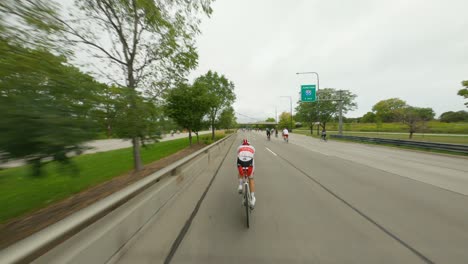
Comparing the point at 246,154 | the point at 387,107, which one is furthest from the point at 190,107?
the point at 387,107

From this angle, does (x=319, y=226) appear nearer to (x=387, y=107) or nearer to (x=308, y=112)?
(x=308, y=112)

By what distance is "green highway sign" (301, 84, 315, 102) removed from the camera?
75.3 feet

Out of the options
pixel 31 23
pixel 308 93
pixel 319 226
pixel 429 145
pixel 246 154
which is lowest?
pixel 319 226

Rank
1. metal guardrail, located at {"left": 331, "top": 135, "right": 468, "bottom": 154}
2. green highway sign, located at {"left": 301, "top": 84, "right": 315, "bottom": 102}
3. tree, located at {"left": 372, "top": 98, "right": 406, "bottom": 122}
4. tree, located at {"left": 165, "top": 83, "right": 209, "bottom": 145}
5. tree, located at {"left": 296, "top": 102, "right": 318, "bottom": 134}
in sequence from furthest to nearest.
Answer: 1. tree, located at {"left": 372, "top": 98, "right": 406, "bottom": 122}
2. tree, located at {"left": 296, "top": 102, "right": 318, "bottom": 134}
3. green highway sign, located at {"left": 301, "top": 84, "right": 315, "bottom": 102}
4. tree, located at {"left": 165, "top": 83, "right": 209, "bottom": 145}
5. metal guardrail, located at {"left": 331, "top": 135, "right": 468, "bottom": 154}

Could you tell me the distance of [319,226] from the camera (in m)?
3.39

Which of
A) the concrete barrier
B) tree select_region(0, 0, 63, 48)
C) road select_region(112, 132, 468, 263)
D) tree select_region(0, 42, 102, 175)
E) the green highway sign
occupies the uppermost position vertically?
the green highway sign

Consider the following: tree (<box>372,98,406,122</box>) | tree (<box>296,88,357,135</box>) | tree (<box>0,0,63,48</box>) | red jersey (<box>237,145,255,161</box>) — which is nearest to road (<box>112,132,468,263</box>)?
red jersey (<box>237,145,255,161</box>)

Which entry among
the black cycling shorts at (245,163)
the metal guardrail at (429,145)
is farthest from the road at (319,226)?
the metal guardrail at (429,145)

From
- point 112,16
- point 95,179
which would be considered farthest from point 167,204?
point 112,16

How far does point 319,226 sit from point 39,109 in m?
4.61

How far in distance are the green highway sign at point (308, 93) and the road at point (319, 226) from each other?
717 inches

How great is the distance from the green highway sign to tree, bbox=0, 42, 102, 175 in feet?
78.0

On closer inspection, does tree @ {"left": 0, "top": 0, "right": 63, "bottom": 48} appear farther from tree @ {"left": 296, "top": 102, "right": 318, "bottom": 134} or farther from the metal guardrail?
tree @ {"left": 296, "top": 102, "right": 318, "bottom": 134}

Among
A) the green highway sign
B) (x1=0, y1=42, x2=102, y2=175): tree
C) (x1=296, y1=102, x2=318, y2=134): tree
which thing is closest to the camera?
(x1=0, y1=42, x2=102, y2=175): tree
